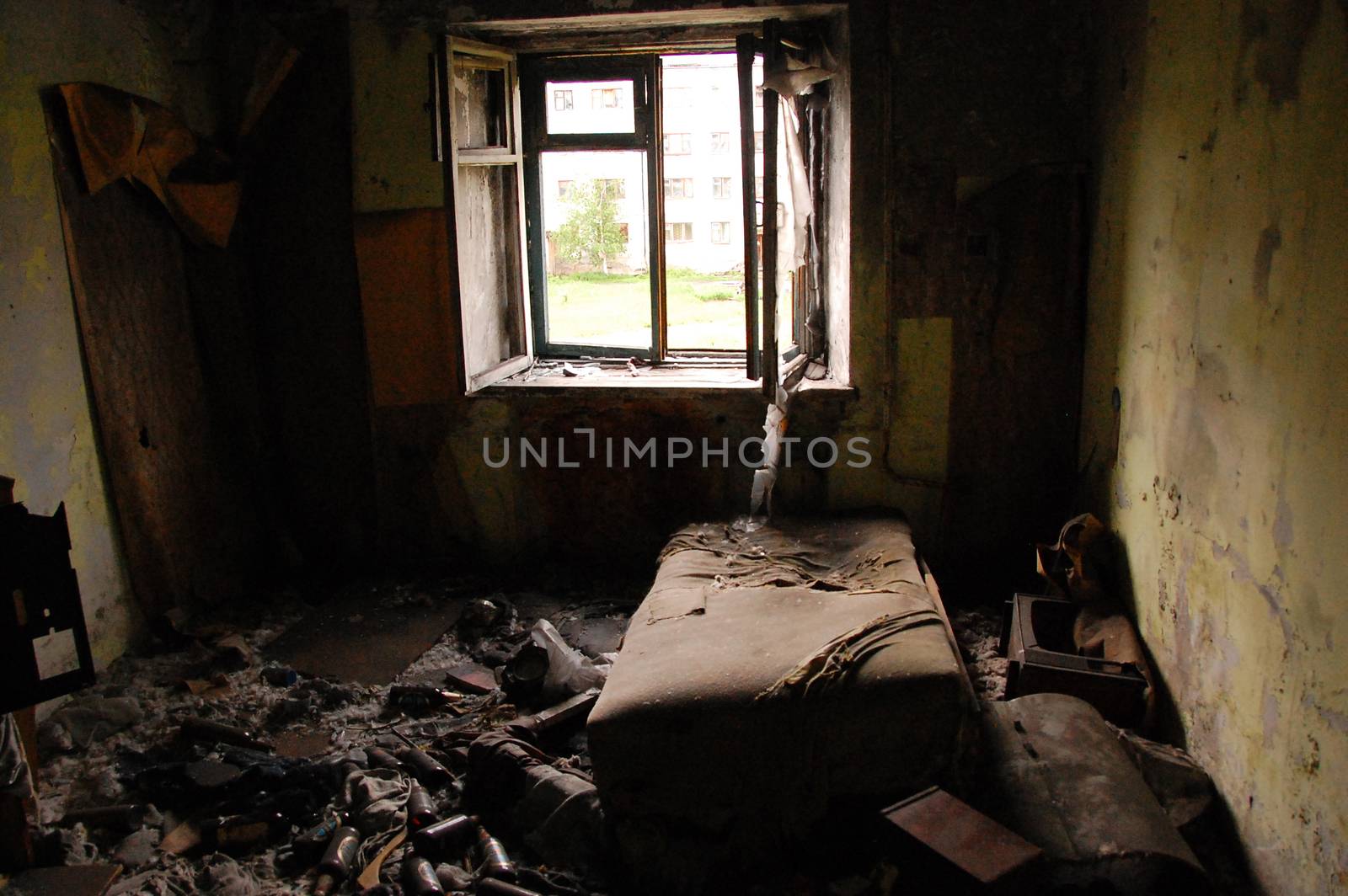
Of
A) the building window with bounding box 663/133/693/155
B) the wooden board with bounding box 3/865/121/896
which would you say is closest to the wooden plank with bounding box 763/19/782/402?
the wooden board with bounding box 3/865/121/896

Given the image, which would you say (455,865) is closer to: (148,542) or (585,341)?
(148,542)

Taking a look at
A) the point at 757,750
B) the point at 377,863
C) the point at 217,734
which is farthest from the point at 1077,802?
the point at 217,734

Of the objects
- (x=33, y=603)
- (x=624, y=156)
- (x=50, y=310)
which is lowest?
(x=33, y=603)

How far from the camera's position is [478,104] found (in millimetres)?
→ 4641

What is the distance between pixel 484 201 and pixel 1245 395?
11.3ft

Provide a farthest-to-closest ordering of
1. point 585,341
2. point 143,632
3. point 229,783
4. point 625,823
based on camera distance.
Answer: point 585,341
point 143,632
point 229,783
point 625,823

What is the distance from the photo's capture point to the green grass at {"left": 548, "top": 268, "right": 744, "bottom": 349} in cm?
521

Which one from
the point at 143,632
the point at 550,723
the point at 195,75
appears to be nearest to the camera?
the point at 550,723

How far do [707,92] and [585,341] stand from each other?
167 centimetres

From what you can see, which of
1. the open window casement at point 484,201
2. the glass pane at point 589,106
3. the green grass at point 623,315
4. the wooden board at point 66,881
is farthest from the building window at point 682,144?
the wooden board at point 66,881

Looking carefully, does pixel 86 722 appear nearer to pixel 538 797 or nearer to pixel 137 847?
pixel 137 847

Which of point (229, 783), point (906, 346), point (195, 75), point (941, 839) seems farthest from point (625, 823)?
point (195, 75)

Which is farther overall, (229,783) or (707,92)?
(707,92)

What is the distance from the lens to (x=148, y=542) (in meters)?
3.98
